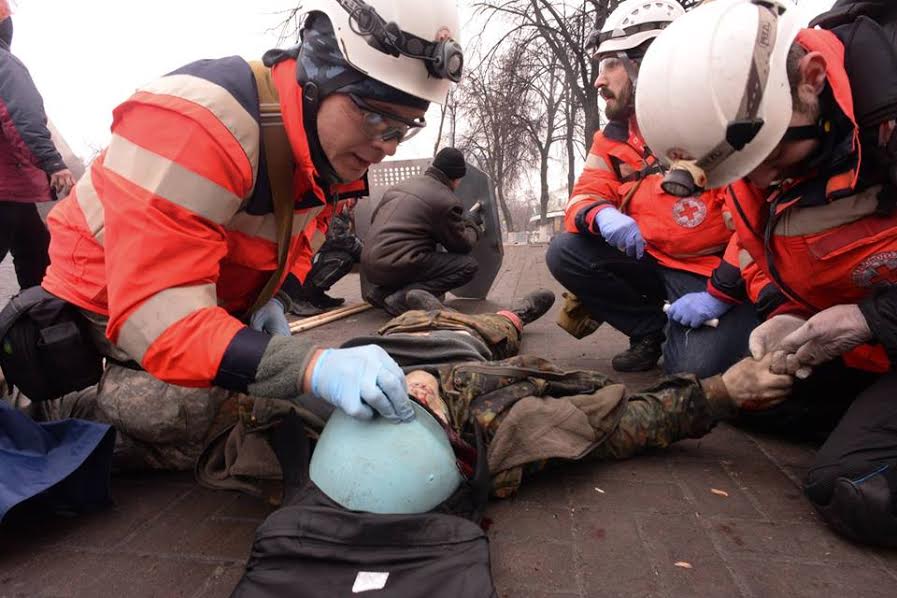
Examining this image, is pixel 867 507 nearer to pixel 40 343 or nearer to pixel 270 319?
pixel 270 319

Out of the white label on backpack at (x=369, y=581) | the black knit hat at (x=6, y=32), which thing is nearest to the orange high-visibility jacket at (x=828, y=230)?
the white label on backpack at (x=369, y=581)

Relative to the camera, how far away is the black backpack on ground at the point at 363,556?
4.36 feet

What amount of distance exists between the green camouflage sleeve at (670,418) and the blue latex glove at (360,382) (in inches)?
39.3

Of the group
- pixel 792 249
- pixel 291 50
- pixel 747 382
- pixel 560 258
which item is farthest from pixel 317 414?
pixel 560 258

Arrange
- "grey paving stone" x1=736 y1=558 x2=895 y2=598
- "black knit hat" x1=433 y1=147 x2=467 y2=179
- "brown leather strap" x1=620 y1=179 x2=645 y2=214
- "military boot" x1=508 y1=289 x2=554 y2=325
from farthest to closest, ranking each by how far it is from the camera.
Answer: "black knit hat" x1=433 y1=147 x2=467 y2=179
"military boot" x1=508 y1=289 x2=554 y2=325
"brown leather strap" x1=620 y1=179 x2=645 y2=214
"grey paving stone" x1=736 y1=558 x2=895 y2=598

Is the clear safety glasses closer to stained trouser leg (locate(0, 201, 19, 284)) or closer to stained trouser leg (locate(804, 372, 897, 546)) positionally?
stained trouser leg (locate(804, 372, 897, 546))

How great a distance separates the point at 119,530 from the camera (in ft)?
6.17

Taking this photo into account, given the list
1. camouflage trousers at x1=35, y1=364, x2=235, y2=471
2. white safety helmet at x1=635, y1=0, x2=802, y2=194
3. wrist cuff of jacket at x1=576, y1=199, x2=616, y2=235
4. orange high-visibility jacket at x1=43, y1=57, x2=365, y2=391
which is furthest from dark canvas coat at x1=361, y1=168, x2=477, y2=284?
white safety helmet at x1=635, y1=0, x2=802, y2=194

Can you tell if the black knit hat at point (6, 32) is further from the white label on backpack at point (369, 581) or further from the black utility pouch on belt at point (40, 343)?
the white label on backpack at point (369, 581)

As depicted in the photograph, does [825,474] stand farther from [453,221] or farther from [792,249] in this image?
[453,221]

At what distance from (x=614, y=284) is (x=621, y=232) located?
1.36 ft

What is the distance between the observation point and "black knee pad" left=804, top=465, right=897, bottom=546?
5.23 feet

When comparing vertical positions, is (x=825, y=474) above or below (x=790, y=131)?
below

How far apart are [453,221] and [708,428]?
11.7 ft
